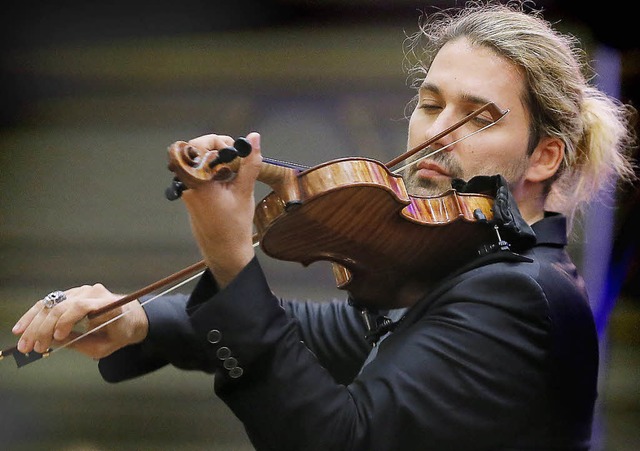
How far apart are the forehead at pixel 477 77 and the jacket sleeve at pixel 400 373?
0.33 m

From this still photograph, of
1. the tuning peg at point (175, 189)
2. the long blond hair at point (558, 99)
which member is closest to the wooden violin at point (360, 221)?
the tuning peg at point (175, 189)

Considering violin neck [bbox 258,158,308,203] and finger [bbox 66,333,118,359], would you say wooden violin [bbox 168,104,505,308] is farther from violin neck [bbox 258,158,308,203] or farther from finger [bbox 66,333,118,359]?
finger [bbox 66,333,118,359]

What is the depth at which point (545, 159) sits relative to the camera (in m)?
1.40

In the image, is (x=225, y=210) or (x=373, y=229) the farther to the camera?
(x=373, y=229)

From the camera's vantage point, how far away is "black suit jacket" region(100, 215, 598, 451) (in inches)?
38.1

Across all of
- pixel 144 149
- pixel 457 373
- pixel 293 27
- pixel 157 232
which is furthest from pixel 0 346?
pixel 457 373

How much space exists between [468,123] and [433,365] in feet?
1.38

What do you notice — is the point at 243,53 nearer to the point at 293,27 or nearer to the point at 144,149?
the point at 293,27

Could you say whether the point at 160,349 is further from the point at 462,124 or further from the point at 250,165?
the point at 462,124

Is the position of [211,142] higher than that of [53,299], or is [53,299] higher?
[211,142]

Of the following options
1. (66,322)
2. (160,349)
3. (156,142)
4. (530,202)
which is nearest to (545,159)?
(530,202)

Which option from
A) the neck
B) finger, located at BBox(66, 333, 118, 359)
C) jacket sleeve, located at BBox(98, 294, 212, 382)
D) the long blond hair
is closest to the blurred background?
the long blond hair

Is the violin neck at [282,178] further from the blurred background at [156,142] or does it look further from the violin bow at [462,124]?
the blurred background at [156,142]

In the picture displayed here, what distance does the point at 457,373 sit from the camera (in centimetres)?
104
